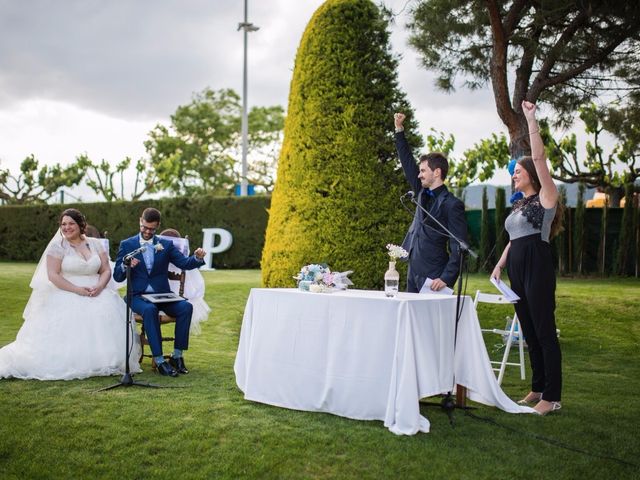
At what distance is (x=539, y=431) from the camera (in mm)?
4887

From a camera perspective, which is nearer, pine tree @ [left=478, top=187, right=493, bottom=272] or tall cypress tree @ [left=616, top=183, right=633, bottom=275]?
tall cypress tree @ [left=616, top=183, right=633, bottom=275]

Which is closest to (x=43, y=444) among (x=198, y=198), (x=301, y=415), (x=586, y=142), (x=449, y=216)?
(x=301, y=415)

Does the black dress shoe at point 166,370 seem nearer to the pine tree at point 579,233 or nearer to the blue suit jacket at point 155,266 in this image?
the blue suit jacket at point 155,266

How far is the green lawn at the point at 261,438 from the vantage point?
13.5 feet

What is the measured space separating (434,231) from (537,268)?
2.78ft

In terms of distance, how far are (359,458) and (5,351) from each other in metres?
4.11

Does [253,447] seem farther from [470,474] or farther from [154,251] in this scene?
[154,251]

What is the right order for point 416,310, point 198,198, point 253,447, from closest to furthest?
point 253,447 → point 416,310 → point 198,198

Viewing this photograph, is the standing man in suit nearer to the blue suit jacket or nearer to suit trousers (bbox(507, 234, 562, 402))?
suit trousers (bbox(507, 234, 562, 402))

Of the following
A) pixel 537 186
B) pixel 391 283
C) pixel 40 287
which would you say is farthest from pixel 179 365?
pixel 537 186

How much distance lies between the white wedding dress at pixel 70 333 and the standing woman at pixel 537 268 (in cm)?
388

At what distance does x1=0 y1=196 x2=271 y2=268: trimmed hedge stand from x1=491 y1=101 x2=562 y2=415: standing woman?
14717 millimetres

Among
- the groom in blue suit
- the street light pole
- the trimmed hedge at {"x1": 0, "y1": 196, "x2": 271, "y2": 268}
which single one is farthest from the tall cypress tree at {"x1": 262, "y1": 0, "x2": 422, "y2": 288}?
the street light pole

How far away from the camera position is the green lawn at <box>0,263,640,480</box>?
13.5 feet
